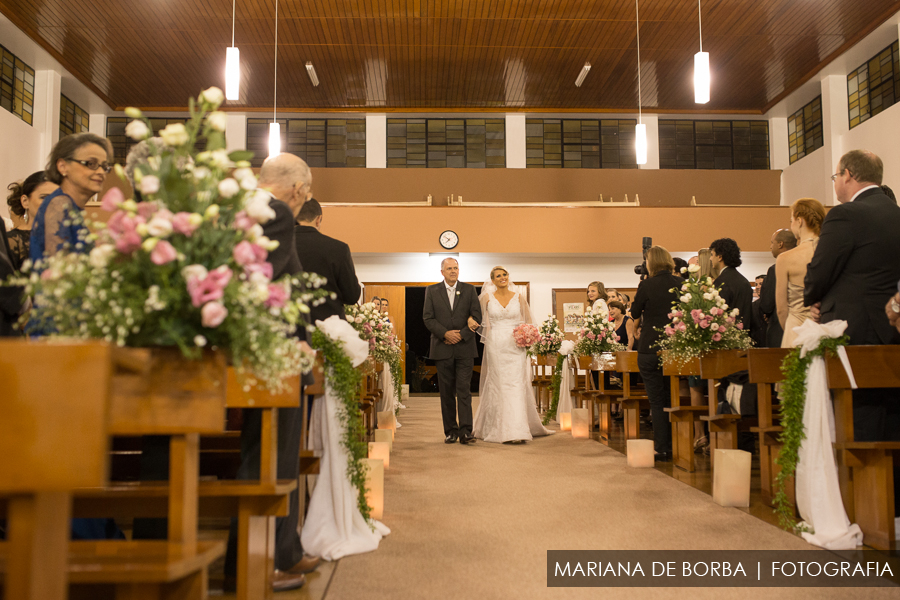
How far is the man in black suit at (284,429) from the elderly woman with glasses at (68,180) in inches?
25.3

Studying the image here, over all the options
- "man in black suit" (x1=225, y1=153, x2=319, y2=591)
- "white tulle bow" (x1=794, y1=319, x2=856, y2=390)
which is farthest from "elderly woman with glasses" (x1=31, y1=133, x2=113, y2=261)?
"white tulle bow" (x1=794, y1=319, x2=856, y2=390)

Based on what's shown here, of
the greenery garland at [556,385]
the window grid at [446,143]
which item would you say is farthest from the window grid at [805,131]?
the greenery garland at [556,385]

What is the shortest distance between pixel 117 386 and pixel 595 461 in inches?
181

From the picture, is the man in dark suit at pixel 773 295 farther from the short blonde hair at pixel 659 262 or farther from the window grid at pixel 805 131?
the window grid at pixel 805 131

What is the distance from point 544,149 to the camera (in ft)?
52.0

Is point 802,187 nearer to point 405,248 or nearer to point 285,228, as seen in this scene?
point 405,248

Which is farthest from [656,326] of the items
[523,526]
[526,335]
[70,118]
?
[70,118]

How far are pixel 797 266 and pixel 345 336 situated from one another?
2.69 m

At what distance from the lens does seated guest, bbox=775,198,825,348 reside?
398cm

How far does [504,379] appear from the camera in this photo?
6.86 meters

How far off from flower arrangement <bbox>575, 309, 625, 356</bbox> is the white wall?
6.96 meters

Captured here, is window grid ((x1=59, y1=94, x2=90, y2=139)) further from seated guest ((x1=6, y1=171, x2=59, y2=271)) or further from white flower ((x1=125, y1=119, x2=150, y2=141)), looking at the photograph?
white flower ((x1=125, y1=119, x2=150, y2=141))

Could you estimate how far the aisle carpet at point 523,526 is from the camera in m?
2.61

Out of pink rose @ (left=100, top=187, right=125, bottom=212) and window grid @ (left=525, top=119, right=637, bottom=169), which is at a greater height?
window grid @ (left=525, top=119, right=637, bottom=169)
